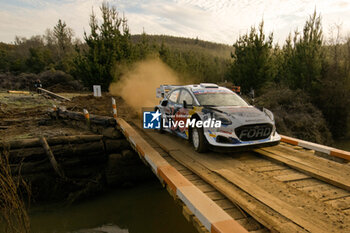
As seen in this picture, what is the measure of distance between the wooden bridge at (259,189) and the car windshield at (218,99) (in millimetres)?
1372

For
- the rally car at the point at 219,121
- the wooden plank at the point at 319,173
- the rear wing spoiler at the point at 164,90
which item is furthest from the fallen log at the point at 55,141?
the wooden plank at the point at 319,173

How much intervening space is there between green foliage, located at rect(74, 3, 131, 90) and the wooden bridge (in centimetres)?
1250

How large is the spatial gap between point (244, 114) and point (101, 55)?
48.0ft

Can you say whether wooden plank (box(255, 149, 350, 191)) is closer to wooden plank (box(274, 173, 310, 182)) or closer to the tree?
wooden plank (box(274, 173, 310, 182))

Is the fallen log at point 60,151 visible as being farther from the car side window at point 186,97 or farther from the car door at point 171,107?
the car side window at point 186,97

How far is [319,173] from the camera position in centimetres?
414

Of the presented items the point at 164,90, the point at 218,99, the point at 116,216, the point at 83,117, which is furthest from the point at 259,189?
the point at 83,117

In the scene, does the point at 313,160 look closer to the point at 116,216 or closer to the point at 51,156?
the point at 116,216

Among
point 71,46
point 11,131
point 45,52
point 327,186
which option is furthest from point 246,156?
point 71,46

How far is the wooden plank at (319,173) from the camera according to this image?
376cm

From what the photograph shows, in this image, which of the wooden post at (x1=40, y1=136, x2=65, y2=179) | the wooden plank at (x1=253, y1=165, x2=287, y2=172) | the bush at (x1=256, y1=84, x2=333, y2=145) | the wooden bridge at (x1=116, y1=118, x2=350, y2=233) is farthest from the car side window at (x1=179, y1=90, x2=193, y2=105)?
the bush at (x1=256, y1=84, x2=333, y2=145)

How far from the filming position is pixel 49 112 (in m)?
12.4

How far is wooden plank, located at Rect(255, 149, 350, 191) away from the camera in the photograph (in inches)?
148

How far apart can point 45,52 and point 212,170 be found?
50.3 meters
